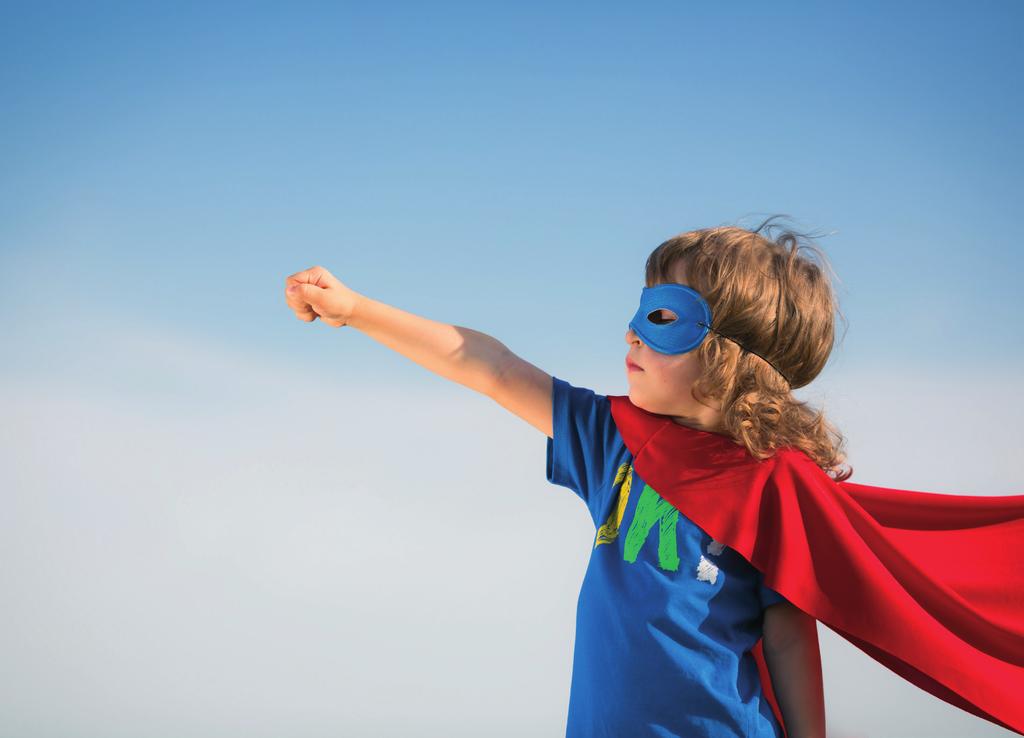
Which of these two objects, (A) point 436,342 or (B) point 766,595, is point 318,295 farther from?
(B) point 766,595

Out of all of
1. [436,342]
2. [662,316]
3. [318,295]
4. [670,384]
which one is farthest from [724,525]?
[318,295]

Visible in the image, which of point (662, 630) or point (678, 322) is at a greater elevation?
point (678, 322)

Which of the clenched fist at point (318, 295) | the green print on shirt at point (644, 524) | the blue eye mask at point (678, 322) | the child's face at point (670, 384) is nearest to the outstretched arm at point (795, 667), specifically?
the green print on shirt at point (644, 524)

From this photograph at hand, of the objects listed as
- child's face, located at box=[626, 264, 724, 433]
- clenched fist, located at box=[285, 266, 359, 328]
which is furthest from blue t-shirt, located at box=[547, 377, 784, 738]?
clenched fist, located at box=[285, 266, 359, 328]

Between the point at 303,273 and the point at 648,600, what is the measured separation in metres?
0.71

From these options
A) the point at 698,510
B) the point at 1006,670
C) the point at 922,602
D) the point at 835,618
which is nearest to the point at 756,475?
the point at 698,510

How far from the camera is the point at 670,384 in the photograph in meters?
1.48

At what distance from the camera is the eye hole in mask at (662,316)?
4.89ft

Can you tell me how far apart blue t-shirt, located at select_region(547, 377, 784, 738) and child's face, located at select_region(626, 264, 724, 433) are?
103mm

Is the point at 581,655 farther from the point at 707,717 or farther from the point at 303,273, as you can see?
the point at 303,273

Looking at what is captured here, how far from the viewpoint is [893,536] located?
158 cm

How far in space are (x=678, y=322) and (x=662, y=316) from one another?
0.16ft

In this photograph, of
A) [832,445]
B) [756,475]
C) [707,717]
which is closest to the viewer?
[707,717]

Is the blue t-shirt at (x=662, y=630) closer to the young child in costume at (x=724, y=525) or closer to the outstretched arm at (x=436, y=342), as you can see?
the young child in costume at (x=724, y=525)
